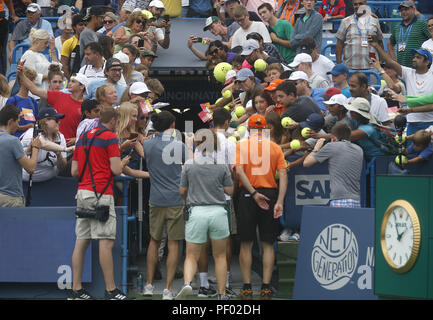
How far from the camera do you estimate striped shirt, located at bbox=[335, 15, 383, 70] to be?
1460cm

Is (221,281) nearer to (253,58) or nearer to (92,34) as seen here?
(253,58)

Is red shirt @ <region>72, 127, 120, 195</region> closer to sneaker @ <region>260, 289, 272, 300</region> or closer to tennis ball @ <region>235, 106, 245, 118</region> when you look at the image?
sneaker @ <region>260, 289, 272, 300</region>

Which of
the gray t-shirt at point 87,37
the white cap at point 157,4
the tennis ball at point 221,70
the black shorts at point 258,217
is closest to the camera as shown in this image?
the black shorts at point 258,217

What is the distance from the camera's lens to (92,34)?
1341 centimetres

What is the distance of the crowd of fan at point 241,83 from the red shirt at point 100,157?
53 cm

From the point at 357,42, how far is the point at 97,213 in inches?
281

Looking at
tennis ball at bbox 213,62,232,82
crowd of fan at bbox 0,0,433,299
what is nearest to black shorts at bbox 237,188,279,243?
crowd of fan at bbox 0,0,433,299

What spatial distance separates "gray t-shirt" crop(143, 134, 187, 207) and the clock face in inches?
154

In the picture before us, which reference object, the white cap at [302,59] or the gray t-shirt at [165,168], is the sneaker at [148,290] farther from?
the white cap at [302,59]

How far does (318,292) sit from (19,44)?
8169 mm

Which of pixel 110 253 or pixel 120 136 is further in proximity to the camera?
pixel 120 136

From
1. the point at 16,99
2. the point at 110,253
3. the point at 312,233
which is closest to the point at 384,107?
the point at 312,233

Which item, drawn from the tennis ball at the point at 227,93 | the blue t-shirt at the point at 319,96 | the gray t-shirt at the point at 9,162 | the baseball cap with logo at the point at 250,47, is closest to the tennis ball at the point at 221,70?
the baseball cap with logo at the point at 250,47

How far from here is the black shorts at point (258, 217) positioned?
968cm
